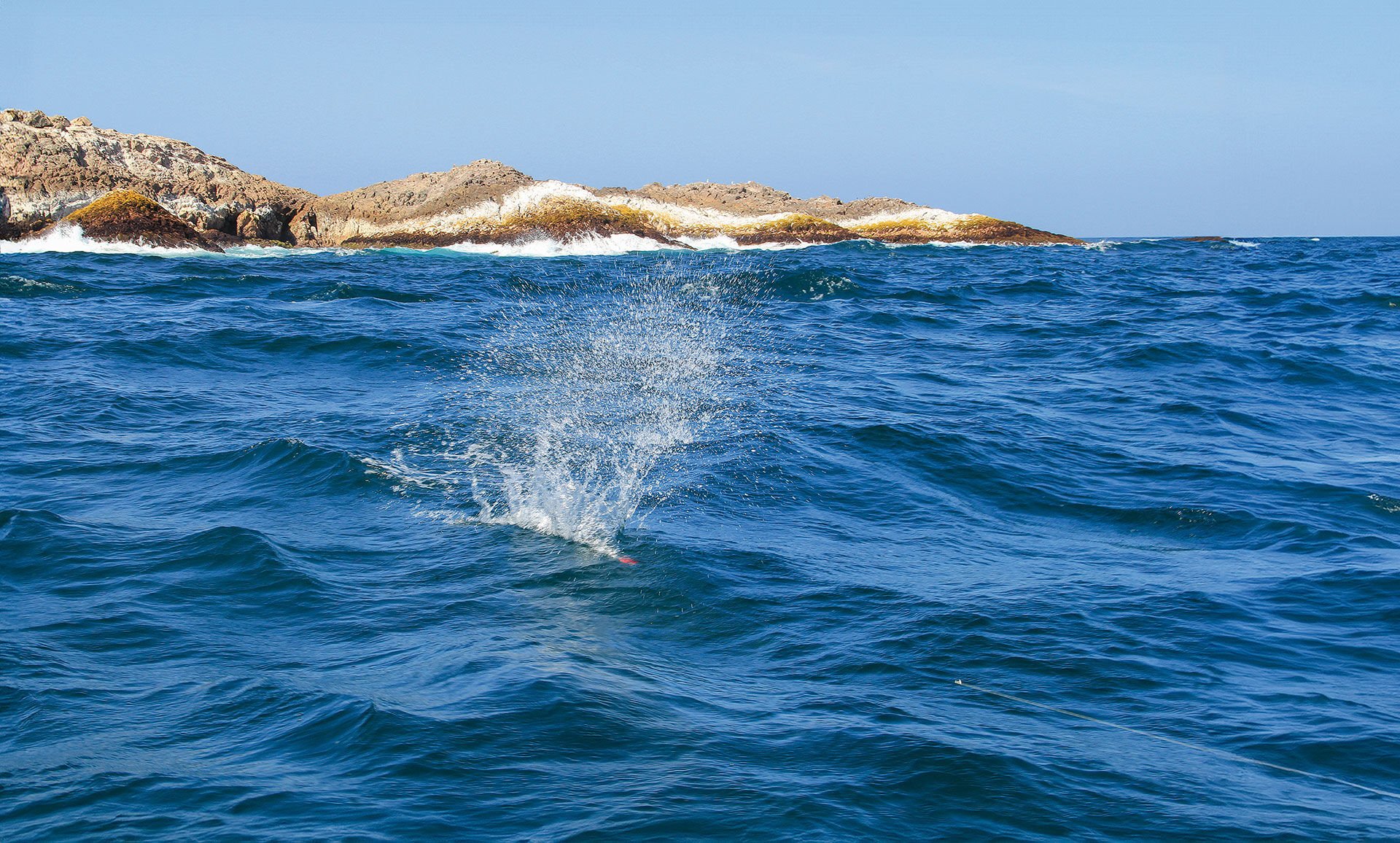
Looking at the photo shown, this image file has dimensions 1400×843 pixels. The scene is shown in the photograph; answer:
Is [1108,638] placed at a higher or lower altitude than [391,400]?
lower

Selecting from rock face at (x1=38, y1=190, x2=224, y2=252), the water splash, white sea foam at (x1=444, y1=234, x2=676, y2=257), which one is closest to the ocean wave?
the water splash

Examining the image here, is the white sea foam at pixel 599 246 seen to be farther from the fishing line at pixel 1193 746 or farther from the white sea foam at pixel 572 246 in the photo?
the fishing line at pixel 1193 746

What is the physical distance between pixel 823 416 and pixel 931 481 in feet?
8.33

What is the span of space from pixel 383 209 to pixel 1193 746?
52.3 metres

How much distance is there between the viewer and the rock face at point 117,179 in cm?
3888

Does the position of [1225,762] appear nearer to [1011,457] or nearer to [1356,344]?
[1011,457]

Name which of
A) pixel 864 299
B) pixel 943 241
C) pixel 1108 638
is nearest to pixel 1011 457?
pixel 1108 638

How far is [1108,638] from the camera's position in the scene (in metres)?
6.14

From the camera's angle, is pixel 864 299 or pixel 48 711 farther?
pixel 864 299

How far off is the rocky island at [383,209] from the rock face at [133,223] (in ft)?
0.16

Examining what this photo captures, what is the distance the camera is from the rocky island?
38594 millimetres

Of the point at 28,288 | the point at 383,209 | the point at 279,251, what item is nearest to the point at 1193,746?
the point at 28,288

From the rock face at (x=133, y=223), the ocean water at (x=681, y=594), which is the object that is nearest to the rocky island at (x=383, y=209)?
the rock face at (x=133, y=223)

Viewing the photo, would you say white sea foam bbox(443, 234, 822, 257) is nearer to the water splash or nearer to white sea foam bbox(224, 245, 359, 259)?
white sea foam bbox(224, 245, 359, 259)
